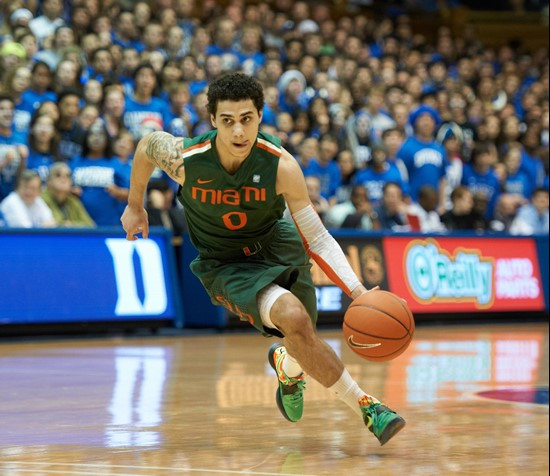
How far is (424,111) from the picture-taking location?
759 inches

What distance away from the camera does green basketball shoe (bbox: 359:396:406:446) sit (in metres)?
5.87

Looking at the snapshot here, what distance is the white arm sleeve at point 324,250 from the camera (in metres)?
6.21

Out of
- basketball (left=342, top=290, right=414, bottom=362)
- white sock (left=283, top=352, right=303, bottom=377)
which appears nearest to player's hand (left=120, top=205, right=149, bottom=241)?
white sock (left=283, top=352, right=303, bottom=377)

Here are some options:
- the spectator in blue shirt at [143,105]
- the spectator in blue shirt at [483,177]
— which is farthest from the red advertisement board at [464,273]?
the spectator in blue shirt at [143,105]

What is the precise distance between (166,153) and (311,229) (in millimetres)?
942

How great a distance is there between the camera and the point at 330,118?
1795 centimetres

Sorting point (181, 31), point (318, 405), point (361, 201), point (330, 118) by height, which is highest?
point (181, 31)

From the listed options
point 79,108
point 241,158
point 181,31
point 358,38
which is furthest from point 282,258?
point 358,38

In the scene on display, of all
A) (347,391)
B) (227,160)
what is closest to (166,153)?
(227,160)

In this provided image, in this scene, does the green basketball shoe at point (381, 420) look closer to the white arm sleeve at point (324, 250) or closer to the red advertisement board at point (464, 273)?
the white arm sleeve at point (324, 250)

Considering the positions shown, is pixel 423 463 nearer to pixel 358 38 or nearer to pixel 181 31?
pixel 181 31

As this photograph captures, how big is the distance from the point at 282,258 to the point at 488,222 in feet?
39.9

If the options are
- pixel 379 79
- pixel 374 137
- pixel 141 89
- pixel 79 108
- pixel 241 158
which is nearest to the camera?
pixel 241 158

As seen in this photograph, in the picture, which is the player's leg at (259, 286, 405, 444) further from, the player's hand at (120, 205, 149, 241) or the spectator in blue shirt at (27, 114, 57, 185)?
the spectator in blue shirt at (27, 114, 57, 185)
